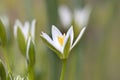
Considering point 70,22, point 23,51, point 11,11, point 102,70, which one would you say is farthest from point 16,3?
point 23,51

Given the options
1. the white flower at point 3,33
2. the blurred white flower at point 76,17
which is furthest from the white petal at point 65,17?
the white flower at point 3,33

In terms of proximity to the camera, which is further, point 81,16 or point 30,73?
point 81,16

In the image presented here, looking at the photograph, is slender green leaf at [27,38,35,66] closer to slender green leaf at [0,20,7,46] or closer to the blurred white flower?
slender green leaf at [0,20,7,46]

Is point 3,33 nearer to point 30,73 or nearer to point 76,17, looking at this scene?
point 30,73

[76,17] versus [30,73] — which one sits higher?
[76,17]

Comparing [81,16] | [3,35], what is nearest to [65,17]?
[81,16]

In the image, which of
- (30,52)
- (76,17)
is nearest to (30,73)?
(30,52)

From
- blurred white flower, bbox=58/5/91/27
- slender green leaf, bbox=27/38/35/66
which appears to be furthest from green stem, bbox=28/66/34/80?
blurred white flower, bbox=58/5/91/27

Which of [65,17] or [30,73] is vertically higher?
[65,17]

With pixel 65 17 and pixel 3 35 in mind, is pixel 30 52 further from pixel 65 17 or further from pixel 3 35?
pixel 65 17

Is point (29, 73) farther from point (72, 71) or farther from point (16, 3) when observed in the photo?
point (16, 3)

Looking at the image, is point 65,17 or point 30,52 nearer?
point 30,52
